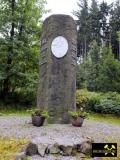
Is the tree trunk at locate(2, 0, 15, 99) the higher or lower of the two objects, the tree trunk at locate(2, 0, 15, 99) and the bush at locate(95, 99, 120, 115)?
the higher

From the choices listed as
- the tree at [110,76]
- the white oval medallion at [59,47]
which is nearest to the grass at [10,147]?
the white oval medallion at [59,47]

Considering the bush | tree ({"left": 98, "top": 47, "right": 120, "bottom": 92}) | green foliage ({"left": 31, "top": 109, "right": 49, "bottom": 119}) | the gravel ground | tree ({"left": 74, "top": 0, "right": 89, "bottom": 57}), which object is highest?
tree ({"left": 74, "top": 0, "right": 89, "bottom": 57})

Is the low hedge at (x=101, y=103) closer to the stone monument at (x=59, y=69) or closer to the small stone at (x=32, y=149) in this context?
the stone monument at (x=59, y=69)

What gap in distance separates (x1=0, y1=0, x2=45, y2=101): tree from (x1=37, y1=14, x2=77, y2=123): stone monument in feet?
21.7

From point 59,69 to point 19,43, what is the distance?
7522 mm

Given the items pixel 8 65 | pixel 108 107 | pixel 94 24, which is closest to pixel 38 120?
pixel 108 107

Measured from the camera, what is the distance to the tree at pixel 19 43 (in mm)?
17969

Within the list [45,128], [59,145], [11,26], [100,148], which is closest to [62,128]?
[45,128]

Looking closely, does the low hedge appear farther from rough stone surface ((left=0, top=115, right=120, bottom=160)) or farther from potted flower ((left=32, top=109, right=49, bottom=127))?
potted flower ((left=32, top=109, right=49, bottom=127))

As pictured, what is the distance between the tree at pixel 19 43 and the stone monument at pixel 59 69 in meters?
6.62

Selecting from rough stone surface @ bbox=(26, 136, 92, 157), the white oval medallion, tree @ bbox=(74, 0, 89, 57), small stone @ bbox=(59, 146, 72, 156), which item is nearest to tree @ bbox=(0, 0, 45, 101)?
the white oval medallion

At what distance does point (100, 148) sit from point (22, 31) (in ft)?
46.3

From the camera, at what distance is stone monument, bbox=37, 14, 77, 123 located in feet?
35.9

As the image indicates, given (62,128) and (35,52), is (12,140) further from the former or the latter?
(35,52)
